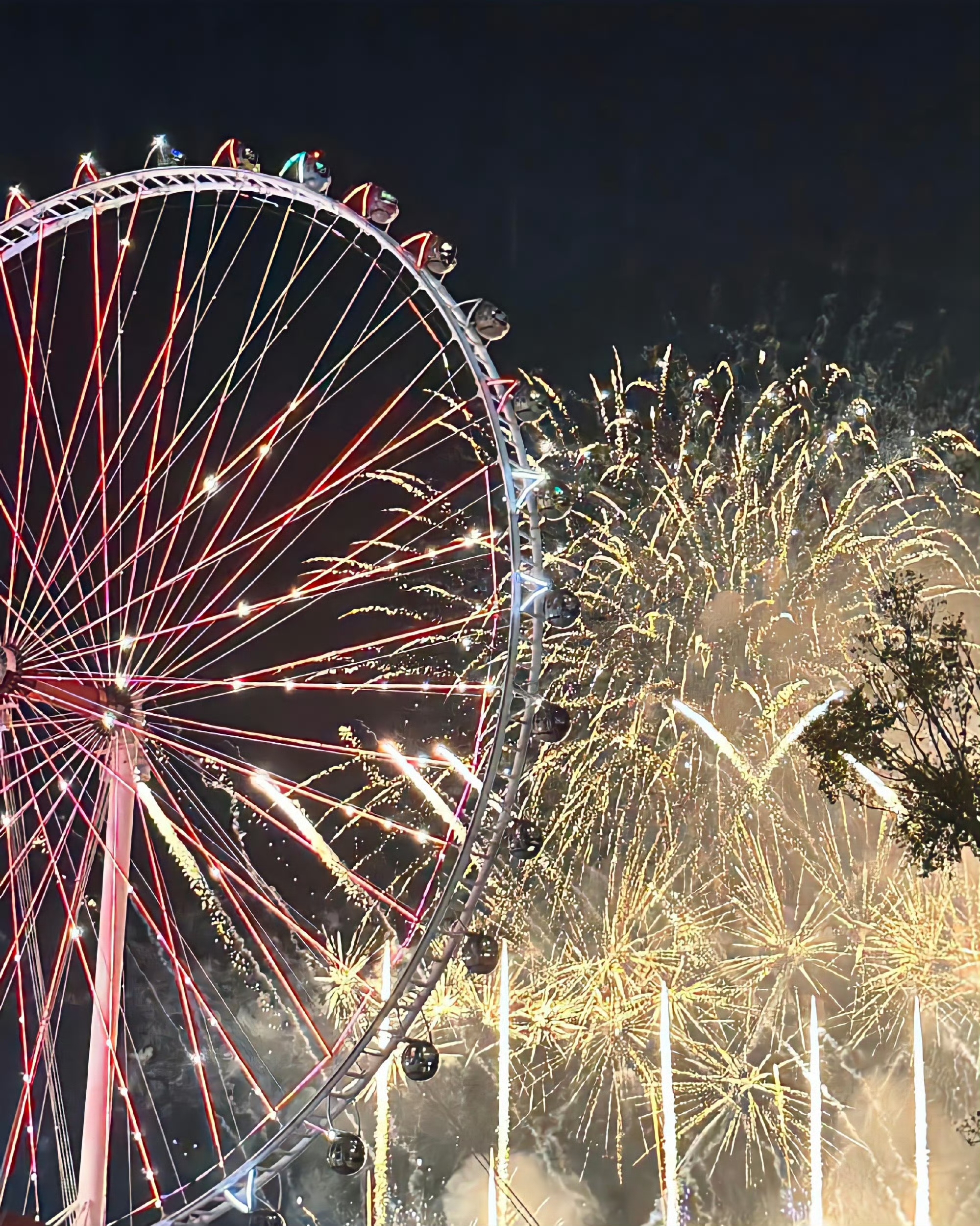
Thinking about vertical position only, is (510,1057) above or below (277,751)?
below

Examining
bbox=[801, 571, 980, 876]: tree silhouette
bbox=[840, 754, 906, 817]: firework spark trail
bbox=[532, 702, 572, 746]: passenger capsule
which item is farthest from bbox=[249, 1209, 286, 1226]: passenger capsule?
bbox=[840, 754, 906, 817]: firework spark trail

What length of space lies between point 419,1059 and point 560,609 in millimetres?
3936

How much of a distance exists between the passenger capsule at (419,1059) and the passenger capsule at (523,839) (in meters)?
1.71

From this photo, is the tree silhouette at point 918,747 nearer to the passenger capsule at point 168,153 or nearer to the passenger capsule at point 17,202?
the passenger capsule at point 168,153

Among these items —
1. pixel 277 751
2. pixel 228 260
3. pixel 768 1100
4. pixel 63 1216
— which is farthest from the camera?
pixel 277 751

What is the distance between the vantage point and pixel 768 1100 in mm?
21500

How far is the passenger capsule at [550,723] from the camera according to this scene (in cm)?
1116

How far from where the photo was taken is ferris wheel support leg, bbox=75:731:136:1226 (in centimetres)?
1039

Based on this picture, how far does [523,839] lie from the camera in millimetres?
10938

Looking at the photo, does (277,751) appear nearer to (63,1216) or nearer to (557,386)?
(557,386)

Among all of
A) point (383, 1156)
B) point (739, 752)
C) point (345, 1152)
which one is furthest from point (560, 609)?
point (383, 1156)

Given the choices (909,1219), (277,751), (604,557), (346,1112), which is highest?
(604,557)

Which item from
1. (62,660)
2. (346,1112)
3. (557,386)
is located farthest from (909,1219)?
(62,660)

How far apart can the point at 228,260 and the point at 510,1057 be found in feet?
45.9
